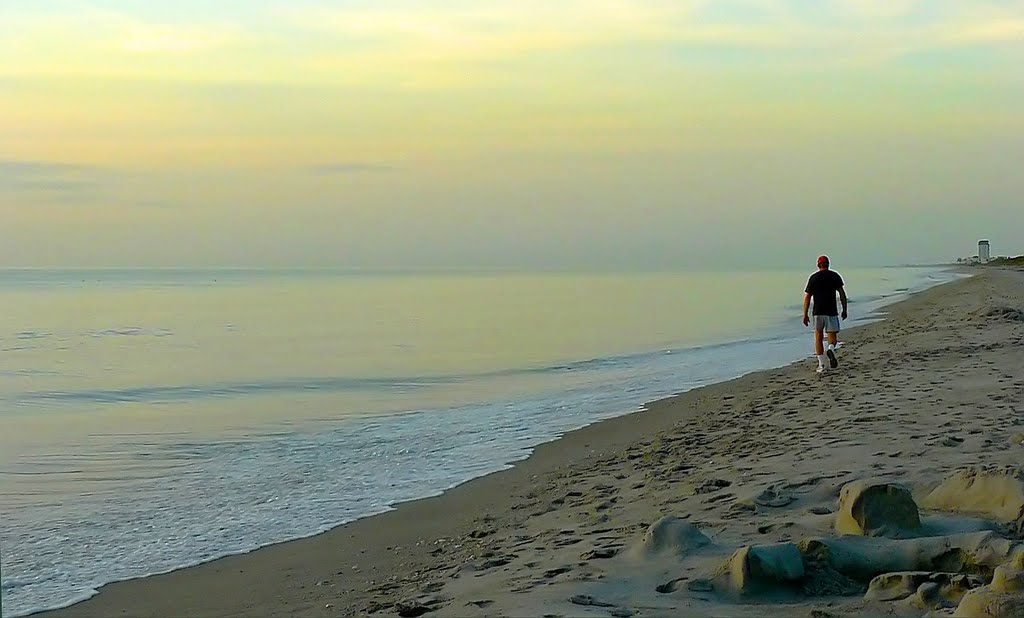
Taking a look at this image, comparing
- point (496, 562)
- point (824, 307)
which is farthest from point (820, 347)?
point (496, 562)

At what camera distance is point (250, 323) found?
38.8 meters

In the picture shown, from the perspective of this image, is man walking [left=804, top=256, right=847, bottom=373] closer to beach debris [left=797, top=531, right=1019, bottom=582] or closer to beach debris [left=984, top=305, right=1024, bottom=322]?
beach debris [left=984, top=305, right=1024, bottom=322]

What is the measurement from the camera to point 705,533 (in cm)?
574

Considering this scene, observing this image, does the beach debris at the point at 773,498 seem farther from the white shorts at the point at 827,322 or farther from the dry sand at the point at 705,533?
the white shorts at the point at 827,322

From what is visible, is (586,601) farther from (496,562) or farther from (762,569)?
(496,562)

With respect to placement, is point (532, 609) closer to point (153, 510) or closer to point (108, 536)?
point (108, 536)

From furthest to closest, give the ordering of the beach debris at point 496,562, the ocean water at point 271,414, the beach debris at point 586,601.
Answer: the ocean water at point 271,414, the beach debris at point 496,562, the beach debris at point 586,601

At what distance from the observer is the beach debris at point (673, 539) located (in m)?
5.30

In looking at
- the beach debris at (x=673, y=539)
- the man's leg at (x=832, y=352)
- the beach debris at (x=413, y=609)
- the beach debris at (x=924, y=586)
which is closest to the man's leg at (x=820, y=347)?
the man's leg at (x=832, y=352)

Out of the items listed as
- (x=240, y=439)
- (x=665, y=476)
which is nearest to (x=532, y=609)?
(x=665, y=476)

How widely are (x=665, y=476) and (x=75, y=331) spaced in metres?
31.4

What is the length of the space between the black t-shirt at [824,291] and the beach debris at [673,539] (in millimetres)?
10993

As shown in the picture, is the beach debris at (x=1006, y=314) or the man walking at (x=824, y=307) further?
the beach debris at (x=1006, y=314)

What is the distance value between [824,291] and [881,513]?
11222mm
